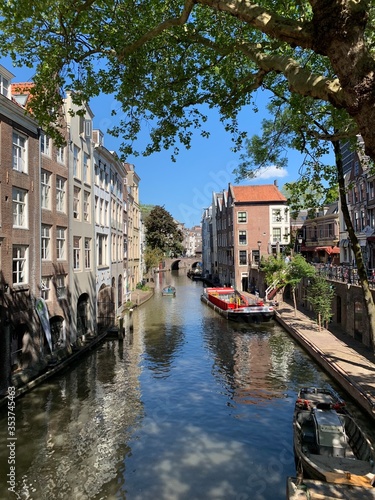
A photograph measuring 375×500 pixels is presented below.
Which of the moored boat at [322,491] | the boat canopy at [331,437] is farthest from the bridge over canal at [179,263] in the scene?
the moored boat at [322,491]

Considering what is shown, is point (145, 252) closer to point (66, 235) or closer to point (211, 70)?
point (66, 235)

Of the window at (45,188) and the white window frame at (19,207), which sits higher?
the window at (45,188)

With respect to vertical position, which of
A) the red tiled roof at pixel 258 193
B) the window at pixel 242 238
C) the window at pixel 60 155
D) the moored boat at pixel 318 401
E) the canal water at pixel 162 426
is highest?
the red tiled roof at pixel 258 193

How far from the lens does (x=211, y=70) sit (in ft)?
38.4

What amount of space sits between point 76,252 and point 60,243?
8.24 feet

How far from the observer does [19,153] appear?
64.1ft

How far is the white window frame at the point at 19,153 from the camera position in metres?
19.1

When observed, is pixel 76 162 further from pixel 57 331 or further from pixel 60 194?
pixel 57 331

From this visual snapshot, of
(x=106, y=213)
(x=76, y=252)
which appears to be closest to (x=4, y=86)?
(x=76, y=252)

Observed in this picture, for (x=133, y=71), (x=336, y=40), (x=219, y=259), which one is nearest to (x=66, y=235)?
(x=133, y=71)

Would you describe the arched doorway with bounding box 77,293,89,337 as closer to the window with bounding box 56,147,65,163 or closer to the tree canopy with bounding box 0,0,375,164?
the window with bounding box 56,147,65,163

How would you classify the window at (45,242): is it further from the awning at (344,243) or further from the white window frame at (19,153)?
the awning at (344,243)

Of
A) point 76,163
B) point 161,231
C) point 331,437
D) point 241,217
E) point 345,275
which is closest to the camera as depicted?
point 331,437

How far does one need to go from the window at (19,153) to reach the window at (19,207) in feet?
3.80
